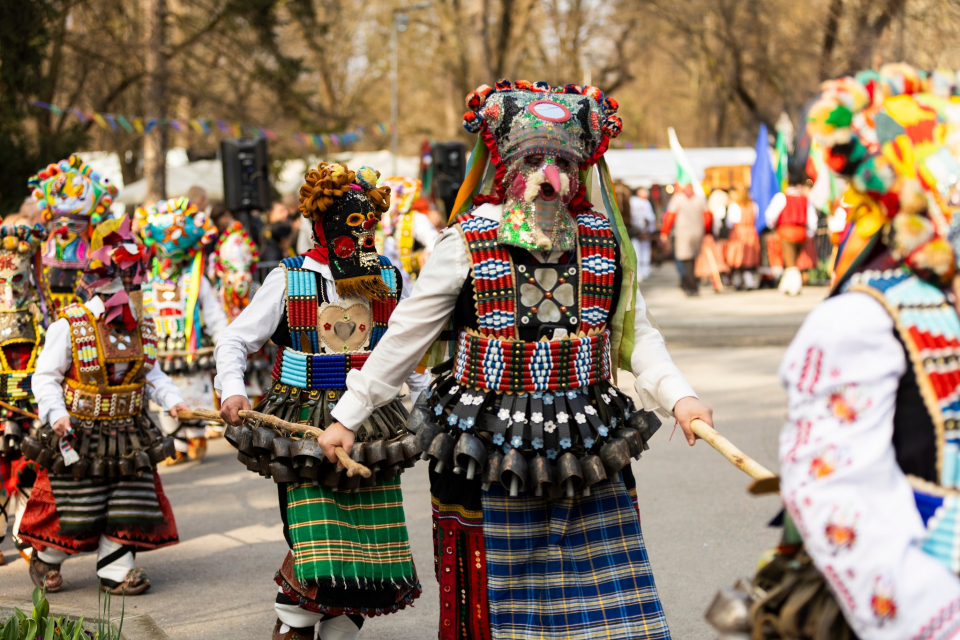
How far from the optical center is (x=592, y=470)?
3.28m

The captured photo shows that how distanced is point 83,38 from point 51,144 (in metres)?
5.32

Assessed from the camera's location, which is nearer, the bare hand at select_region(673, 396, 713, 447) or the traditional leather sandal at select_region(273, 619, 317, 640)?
the bare hand at select_region(673, 396, 713, 447)

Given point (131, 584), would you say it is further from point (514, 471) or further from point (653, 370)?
point (653, 370)

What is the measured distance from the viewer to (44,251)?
6.24 metres

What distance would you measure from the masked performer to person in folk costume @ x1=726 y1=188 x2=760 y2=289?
437 inches

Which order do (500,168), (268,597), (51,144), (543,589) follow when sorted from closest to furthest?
(543,589) → (500,168) → (268,597) → (51,144)

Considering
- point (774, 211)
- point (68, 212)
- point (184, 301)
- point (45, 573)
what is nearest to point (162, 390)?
point (45, 573)

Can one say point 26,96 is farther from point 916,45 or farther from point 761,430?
point 916,45

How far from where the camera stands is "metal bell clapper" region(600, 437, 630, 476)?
333cm

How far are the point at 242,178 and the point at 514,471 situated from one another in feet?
35.8

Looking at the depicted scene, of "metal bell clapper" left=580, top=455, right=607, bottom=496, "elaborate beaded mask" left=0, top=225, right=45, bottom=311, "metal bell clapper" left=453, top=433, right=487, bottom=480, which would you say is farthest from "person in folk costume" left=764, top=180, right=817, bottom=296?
"metal bell clapper" left=453, top=433, right=487, bottom=480

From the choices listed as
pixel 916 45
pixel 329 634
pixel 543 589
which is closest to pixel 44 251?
pixel 329 634

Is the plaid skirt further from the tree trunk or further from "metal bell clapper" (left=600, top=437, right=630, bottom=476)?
the tree trunk

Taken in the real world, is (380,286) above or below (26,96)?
below
